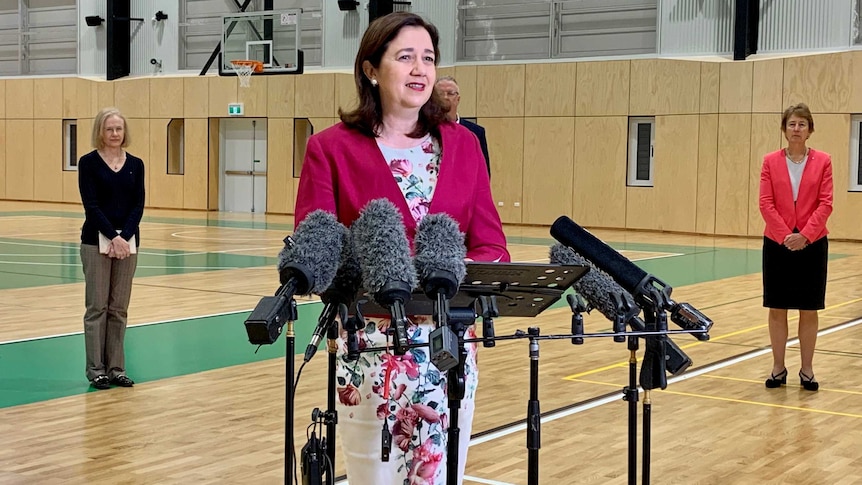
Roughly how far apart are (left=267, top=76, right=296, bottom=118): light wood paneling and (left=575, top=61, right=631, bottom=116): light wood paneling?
7259 mm

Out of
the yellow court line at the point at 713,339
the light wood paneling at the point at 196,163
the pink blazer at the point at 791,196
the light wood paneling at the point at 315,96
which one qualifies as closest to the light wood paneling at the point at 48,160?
the light wood paneling at the point at 196,163

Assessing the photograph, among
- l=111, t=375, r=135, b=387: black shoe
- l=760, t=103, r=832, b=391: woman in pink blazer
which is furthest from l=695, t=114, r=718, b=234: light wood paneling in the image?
l=111, t=375, r=135, b=387: black shoe

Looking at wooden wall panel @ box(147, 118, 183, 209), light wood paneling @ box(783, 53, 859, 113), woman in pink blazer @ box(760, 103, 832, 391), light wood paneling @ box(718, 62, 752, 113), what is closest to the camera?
woman in pink blazer @ box(760, 103, 832, 391)

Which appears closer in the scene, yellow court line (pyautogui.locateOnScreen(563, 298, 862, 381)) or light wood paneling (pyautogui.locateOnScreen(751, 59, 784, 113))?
yellow court line (pyautogui.locateOnScreen(563, 298, 862, 381))

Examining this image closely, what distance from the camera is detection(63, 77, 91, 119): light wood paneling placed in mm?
29375

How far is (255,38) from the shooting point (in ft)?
89.2

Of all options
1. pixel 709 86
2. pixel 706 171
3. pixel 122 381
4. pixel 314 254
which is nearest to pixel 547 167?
pixel 706 171

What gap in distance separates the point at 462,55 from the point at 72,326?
17371mm

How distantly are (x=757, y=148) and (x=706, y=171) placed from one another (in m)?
1.15

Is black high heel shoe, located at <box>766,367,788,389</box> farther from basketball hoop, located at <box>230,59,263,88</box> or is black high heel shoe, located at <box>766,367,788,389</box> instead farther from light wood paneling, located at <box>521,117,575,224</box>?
basketball hoop, located at <box>230,59,263,88</box>

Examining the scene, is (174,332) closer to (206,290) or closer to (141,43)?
(206,290)

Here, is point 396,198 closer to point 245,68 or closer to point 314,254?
point 314,254

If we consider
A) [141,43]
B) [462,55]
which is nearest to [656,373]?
[462,55]

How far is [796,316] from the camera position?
11.1m
